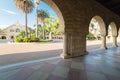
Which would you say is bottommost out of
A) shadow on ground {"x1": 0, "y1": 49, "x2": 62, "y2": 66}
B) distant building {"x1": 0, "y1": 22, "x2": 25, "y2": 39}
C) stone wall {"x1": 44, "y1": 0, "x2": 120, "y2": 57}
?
shadow on ground {"x1": 0, "y1": 49, "x2": 62, "y2": 66}

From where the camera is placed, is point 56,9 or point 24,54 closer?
point 56,9

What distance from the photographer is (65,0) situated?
559 centimetres

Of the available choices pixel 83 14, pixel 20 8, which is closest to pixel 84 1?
pixel 83 14

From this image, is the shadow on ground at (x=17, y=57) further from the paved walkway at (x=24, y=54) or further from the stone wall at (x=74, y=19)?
the stone wall at (x=74, y=19)

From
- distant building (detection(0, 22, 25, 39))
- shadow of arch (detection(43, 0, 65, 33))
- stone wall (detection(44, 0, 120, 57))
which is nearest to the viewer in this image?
shadow of arch (detection(43, 0, 65, 33))

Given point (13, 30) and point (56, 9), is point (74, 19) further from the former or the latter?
point (13, 30)

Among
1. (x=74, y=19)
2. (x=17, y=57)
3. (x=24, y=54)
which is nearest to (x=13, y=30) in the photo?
(x=24, y=54)

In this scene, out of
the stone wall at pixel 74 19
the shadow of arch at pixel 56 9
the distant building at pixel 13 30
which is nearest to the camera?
the shadow of arch at pixel 56 9

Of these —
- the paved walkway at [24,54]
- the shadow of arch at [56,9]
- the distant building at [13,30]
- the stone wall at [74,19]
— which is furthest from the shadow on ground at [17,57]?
the distant building at [13,30]

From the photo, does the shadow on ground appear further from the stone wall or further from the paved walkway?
the stone wall

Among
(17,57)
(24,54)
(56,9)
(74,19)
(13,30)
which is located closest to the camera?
(56,9)

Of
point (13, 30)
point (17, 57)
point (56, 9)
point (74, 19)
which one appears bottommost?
point (17, 57)

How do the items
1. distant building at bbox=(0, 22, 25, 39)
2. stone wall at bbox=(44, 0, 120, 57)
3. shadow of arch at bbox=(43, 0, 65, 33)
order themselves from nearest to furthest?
1. shadow of arch at bbox=(43, 0, 65, 33)
2. stone wall at bbox=(44, 0, 120, 57)
3. distant building at bbox=(0, 22, 25, 39)

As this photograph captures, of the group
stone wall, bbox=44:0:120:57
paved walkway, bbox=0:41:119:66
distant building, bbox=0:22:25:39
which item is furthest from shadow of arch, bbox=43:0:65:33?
distant building, bbox=0:22:25:39
